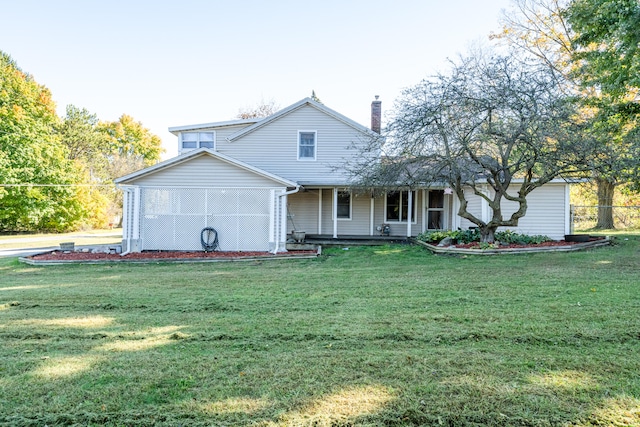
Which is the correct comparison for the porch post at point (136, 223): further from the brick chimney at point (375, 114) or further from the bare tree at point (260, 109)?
the bare tree at point (260, 109)

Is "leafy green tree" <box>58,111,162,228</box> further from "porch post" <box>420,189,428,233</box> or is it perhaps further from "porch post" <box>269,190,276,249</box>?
"porch post" <box>420,189,428,233</box>

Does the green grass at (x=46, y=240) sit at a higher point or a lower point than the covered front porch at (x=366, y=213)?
lower

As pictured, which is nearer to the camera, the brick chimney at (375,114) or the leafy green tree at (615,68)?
Answer: the leafy green tree at (615,68)

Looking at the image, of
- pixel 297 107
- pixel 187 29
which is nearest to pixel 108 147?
pixel 187 29

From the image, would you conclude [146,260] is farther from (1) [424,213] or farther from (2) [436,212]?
(2) [436,212]

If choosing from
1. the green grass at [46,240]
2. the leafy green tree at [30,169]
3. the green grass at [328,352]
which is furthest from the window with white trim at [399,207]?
the leafy green tree at [30,169]

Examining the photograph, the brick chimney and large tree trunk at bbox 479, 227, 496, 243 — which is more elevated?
the brick chimney

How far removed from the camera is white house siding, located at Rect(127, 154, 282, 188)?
1253 centimetres

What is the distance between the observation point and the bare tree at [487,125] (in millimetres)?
9836

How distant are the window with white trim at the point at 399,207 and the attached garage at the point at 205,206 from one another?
234 inches

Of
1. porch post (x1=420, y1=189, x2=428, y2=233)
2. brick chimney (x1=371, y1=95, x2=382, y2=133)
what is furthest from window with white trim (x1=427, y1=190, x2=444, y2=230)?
brick chimney (x1=371, y1=95, x2=382, y2=133)

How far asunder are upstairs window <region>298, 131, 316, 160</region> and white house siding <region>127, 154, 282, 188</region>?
151 inches

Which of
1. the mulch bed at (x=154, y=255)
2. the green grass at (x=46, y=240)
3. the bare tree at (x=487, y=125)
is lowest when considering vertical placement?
the green grass at (x=46, y=240)

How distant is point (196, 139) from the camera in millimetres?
16891
